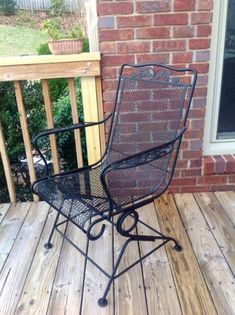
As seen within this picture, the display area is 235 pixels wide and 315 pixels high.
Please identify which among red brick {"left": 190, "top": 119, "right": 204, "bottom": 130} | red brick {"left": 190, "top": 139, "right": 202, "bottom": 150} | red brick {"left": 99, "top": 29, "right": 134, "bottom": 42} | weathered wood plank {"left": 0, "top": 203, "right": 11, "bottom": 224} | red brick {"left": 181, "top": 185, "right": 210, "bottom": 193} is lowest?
weathered wood plank {"left": 0, "top": 203, "right": 11, "bottom": 224}

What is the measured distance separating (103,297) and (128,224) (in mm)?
626

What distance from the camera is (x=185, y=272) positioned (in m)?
1.60

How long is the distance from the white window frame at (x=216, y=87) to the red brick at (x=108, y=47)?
63 centimetres

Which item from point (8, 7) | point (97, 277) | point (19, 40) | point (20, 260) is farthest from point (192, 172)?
point (8, 7)

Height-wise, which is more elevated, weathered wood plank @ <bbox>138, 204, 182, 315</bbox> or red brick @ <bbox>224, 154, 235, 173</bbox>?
red brick @ <bbox>224, 154, 235, 173</bbox>

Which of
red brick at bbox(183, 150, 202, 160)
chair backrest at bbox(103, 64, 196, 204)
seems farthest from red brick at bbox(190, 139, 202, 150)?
chair backrest at bbox(103, 64, 196, 204)

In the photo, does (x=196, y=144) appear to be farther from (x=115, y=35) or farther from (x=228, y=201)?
(x=115, y=35)

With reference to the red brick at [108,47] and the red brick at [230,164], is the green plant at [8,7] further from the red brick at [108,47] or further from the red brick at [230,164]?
the red brick at [230,164]

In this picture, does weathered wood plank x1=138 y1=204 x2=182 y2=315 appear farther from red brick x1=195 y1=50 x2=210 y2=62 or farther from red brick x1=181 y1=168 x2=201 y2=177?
red brick x1=195 y1=50 x2=210 y2=62

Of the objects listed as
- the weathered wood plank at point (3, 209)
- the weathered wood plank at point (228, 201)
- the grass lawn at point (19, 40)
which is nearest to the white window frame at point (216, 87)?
the weathered wood plank at point (228, 201)

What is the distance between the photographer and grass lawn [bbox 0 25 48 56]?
5692 millimetres

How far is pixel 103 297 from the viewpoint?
1.44m

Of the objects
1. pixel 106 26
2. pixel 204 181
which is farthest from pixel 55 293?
pixel 106 26

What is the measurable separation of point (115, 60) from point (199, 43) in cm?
52
